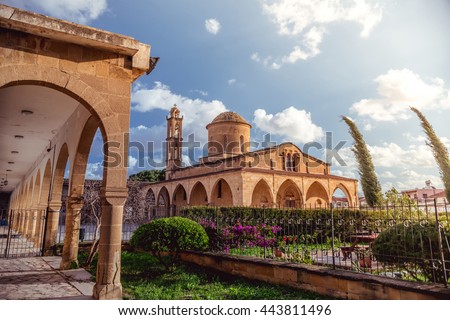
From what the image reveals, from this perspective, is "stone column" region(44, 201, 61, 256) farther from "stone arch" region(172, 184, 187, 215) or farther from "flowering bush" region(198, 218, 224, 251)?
"stone arch" region(172, 184, 187, 215)

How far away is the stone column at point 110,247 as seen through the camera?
4621 millimetres

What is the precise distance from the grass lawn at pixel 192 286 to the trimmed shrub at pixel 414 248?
1.26 m

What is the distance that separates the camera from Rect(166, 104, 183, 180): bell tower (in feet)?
105

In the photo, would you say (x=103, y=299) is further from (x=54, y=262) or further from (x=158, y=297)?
(x=54, y=262)

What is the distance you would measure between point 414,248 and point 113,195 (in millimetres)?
4539

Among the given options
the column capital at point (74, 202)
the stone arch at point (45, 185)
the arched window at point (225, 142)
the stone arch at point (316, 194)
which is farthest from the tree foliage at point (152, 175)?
the column capital at point (74, 202)

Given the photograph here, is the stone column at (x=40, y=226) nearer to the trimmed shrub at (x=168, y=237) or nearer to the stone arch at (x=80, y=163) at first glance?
the stone arch at (x=80, y=163)

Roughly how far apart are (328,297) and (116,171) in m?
3.72

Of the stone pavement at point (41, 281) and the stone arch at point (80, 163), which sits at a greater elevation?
the stone arch at point (80, 163)

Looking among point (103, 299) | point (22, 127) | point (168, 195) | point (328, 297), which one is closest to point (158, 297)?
point (103, 299)

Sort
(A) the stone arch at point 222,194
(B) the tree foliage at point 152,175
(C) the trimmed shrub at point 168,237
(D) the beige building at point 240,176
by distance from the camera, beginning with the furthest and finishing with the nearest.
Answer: (B) the tree foliage at point 152,175 → (A) the stone arch at point 222,194 → (D) the beige building at point 240,176 → (C) the trimmed shrub at point 168,237

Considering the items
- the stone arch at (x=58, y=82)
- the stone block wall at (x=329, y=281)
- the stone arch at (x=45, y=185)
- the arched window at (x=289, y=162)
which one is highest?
the arched window at (x=289, y=162)
